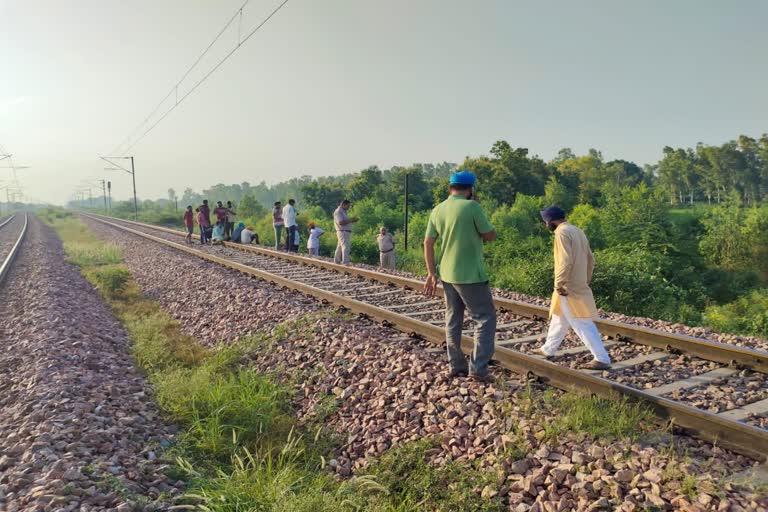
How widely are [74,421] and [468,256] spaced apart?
12.0 feet

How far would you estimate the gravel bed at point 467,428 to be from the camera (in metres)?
3.10

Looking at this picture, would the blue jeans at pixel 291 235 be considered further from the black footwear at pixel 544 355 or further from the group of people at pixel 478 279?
the group of people at pixel 478 279

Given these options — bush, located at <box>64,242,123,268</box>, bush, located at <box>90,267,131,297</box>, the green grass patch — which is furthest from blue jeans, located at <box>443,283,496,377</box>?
bush, located at <box>64,242,123,268</box>

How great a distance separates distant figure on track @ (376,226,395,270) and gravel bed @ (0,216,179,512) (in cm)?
636

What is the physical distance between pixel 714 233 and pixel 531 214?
7.67 metres

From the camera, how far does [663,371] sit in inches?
200

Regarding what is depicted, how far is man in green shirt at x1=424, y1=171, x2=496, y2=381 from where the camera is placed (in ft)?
15.0

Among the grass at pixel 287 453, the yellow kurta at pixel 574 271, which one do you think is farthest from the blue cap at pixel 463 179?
the grass at pixel 287 453

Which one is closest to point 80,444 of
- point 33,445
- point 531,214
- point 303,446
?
point 33,445

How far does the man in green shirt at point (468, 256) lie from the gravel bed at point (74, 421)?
2.73 m

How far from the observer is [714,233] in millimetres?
22438

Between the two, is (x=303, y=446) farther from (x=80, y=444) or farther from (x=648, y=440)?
(x=648, y=440)

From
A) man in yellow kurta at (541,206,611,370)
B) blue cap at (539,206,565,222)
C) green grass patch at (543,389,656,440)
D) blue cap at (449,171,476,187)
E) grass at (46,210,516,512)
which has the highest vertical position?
blue cap at (449,171,476,187)

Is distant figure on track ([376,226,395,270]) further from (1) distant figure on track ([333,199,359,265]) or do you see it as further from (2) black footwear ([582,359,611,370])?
(2) black footwear ([582,359,611,370])
